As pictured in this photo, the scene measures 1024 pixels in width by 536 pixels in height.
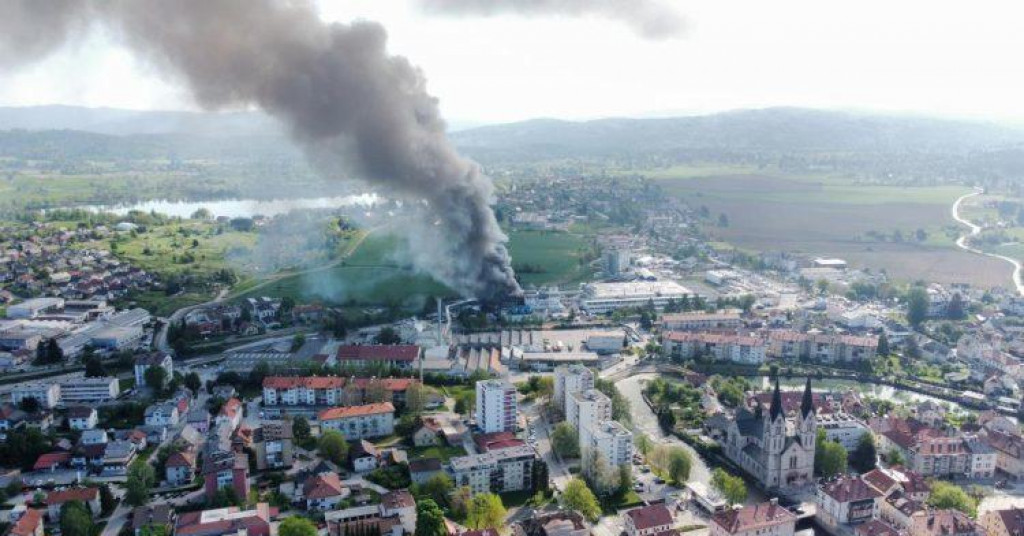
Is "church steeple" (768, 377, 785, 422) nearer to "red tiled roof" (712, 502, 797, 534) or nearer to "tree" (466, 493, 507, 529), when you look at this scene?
"red tiled roof" (712, 502, 797, 534)

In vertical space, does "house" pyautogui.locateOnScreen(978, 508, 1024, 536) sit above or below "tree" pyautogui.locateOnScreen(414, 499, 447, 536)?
below

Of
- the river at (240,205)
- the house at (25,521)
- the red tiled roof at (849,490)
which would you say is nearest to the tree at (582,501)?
the red tiled roof at (849,490)

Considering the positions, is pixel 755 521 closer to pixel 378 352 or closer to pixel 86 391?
pixel 378 352

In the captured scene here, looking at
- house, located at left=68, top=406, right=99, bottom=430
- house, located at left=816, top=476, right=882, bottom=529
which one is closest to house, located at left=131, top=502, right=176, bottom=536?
house, located at left=68, top=406, right=99, bottom=430

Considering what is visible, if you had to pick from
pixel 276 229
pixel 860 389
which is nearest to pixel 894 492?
pixel 860 389

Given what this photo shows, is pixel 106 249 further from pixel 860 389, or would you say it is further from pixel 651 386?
pixel 860 389

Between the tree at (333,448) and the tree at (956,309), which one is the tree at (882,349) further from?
the tree at (333,448)
